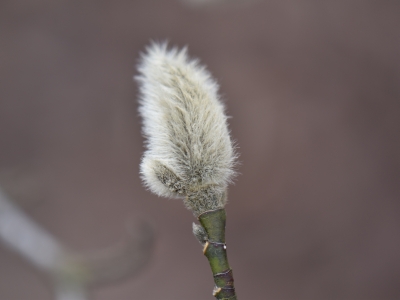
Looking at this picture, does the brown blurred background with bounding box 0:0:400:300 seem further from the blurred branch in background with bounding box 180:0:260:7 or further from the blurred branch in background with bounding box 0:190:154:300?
the blurred branch in background with bounding box 0:190:154:300

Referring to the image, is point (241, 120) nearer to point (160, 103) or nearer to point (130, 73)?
point (130, 73)

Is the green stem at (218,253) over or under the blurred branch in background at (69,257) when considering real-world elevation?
under

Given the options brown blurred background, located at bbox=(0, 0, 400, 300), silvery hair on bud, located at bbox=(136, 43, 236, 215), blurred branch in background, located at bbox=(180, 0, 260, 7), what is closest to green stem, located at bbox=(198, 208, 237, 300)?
silvery hair on bud, located at bbox=(136, 43, 236, 215)

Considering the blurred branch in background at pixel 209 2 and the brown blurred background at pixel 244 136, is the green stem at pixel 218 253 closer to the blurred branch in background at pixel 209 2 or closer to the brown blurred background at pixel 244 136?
the brown blurred background at pixel 244 136

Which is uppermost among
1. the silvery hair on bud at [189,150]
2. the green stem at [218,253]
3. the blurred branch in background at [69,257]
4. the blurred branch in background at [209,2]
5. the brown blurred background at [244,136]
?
the blurred branch in background at [209,2]

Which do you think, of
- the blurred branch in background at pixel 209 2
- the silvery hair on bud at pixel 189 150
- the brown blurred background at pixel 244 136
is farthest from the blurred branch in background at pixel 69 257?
the blurred branch in background at pixel 209 2

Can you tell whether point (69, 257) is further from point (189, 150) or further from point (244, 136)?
point (189, 150)

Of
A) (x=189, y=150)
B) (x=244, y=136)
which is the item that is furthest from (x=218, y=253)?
(x=244, y=136)
